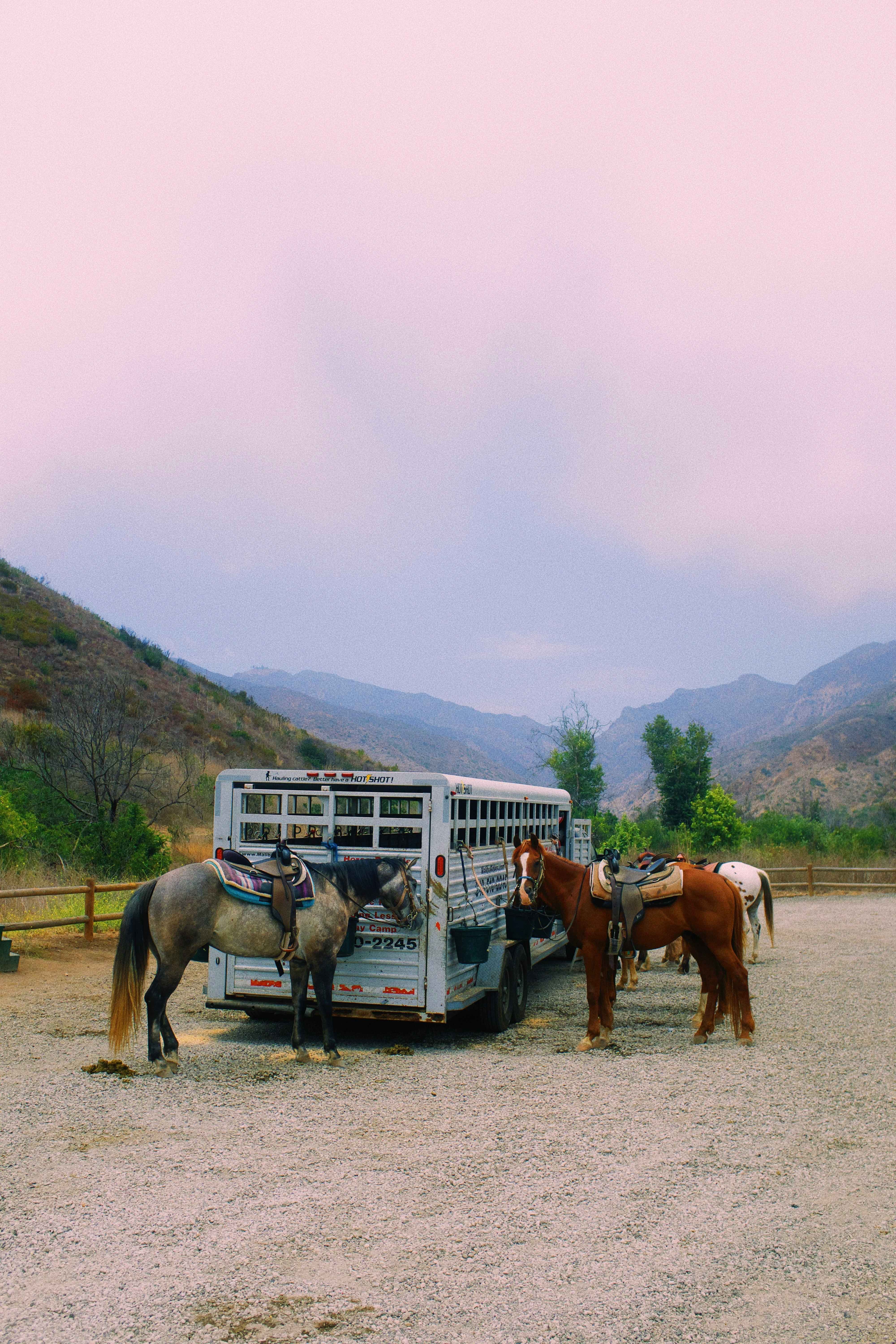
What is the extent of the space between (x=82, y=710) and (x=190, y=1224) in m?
21.8

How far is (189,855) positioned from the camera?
23.8m

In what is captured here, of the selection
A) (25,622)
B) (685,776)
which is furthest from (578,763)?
(25,622)

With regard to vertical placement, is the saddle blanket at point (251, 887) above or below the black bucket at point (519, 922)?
above

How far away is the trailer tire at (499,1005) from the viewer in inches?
382

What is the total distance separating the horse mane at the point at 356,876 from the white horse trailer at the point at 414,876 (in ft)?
1.07

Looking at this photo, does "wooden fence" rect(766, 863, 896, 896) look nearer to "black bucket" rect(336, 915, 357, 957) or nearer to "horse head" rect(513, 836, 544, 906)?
"horse head" rect(513, 836, 544, 906)

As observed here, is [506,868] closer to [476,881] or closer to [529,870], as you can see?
[476,881]

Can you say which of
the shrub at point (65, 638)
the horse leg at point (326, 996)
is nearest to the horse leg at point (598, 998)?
the horse leg at point (326, 996)

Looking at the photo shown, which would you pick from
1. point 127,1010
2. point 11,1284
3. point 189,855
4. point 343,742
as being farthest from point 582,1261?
point 343,742

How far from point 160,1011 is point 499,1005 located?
11.8 feet

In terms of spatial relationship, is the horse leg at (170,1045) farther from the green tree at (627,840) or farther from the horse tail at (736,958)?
the green tree at (627,840)

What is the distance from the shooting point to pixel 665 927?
9539mm

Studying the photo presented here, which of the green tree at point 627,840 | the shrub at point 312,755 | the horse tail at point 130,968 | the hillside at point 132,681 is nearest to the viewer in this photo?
the horse tail at point 130,968

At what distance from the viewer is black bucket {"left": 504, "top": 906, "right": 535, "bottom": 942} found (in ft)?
32.6
